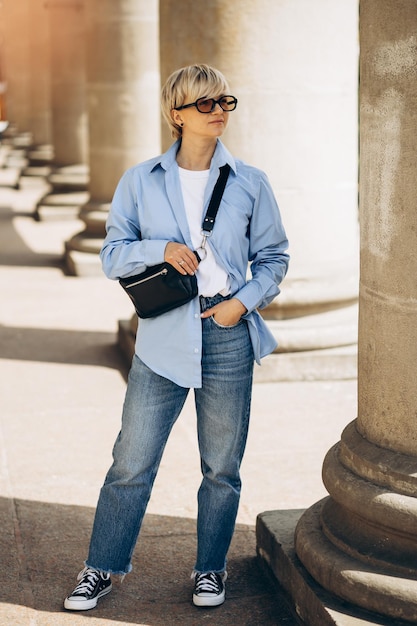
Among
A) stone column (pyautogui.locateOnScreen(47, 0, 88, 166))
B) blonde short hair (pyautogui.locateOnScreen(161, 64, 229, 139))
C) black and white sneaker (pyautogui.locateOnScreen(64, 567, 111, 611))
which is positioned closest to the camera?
blonde short hair (pyautogui.locateOnScreen(161, 64, 229, 139))

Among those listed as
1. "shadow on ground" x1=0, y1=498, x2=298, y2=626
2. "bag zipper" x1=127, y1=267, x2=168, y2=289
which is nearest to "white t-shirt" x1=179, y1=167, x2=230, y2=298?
"bag zipper" x1=127, y1=267, x2=168, y2=289

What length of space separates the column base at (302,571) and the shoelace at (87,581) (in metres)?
0.75

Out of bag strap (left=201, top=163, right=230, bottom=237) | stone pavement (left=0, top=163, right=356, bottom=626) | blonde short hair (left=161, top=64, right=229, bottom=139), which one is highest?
blonde short hair (left=161, top=64, right=229, bottom=139)

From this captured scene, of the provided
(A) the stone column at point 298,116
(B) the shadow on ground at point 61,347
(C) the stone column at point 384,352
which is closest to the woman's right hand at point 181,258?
(C) the stone column at point 384,352

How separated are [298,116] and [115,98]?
5.37 m

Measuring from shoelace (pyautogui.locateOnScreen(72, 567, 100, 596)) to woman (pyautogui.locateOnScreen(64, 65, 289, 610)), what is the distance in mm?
62

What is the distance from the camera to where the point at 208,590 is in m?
4.52

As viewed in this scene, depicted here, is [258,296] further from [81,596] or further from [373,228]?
[81,596]

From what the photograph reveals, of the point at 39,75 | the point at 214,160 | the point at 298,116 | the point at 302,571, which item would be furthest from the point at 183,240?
the point at 39,75

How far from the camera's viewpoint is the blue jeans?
14.1ft

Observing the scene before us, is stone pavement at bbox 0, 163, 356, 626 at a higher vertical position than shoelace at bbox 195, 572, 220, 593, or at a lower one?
lower

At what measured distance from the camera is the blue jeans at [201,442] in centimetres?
430

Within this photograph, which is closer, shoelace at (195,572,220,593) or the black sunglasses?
the black sunglasses

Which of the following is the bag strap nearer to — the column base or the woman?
the woman
